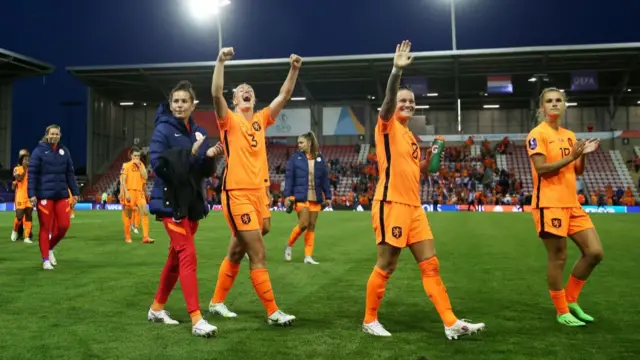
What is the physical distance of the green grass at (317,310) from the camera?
448cm

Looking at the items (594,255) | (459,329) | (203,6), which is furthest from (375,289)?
(203,6)

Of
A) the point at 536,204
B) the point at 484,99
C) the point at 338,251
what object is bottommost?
the point at 338,251

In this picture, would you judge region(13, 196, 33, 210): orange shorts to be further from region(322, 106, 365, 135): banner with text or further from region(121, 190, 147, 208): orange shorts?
region(322, 106, 365, 135): banner with text

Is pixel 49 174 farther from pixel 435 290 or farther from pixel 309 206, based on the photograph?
pixel 435 290

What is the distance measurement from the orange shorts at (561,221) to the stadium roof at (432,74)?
3338 cm

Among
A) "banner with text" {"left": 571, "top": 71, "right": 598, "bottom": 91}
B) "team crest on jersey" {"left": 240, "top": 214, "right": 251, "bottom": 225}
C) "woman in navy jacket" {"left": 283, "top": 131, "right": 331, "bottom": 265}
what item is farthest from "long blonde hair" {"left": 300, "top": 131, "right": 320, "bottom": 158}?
"banner with text" {"left": 571, "top": 71, "right": 598, "bottom": 91}

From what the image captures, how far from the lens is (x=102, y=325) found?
5312 millimetres

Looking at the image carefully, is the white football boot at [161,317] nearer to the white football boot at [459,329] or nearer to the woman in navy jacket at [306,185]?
the white football boot at [459,329]

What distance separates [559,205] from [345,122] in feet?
144

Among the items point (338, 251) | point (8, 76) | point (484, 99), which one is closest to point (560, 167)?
point (338, 251)

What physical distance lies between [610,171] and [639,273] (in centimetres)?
3720

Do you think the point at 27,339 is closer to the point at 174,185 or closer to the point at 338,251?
the point at 174,185

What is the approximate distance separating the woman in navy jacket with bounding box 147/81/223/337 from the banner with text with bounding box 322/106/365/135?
43.6 m

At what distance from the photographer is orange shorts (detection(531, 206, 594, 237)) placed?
206 inches
